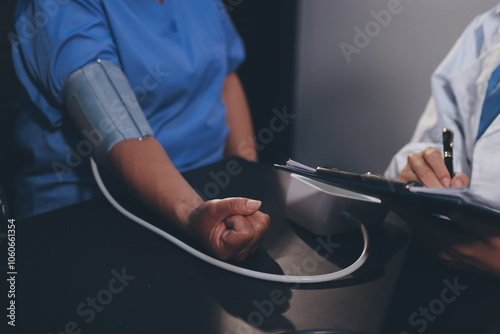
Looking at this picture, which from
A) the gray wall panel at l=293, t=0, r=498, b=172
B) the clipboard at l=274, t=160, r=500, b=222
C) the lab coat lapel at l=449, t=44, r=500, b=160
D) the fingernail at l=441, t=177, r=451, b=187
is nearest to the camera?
the clipboard at l=274, t=160, r=500, b=222

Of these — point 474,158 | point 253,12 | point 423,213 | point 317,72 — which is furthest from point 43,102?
point 317,72

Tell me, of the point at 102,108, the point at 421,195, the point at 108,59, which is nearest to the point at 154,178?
the point at 102,108

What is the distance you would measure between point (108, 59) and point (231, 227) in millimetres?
399

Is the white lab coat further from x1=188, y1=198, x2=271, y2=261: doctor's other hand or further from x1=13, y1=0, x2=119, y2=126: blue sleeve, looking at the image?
x1=13, y1=0, x2=119, y2=126: blue sleeve

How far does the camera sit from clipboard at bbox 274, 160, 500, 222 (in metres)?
0.40

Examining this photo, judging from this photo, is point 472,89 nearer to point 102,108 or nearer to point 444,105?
point 444,105

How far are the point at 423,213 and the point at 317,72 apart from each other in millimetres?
1397

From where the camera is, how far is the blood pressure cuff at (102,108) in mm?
649

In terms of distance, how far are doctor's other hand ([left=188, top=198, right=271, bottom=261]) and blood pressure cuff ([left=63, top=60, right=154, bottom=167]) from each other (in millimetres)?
220

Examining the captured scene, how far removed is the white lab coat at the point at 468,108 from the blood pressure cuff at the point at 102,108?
527 mm

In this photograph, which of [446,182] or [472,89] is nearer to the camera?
[446,182]

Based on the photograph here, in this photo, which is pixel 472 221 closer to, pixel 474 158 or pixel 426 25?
pixel 474 158

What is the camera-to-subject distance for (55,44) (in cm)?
70

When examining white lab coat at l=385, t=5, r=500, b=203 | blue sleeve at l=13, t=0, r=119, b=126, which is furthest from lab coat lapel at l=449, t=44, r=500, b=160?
blue sleeve at l=13, t=0, r=119, b=126
